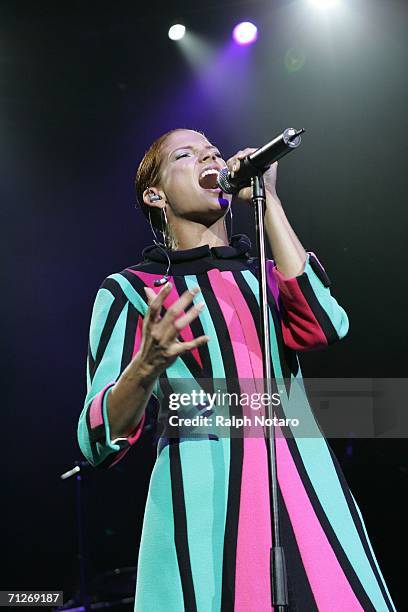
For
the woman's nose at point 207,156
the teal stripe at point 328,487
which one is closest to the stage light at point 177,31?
the woman's nose at point 207,156

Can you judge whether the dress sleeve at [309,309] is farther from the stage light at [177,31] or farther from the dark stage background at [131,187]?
the stage light at [177,31]

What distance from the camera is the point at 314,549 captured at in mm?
1275

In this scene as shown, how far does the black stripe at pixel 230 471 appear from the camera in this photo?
1.25 meters

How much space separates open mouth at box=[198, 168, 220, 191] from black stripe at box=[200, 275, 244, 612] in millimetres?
339

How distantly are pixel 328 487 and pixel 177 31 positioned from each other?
3.12m

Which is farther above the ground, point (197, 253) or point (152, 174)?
point (152, 174)

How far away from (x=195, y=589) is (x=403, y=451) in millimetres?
3384

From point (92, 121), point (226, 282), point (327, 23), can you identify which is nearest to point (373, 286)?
point (327, 23)

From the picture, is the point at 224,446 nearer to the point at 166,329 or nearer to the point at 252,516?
the point at 252,516

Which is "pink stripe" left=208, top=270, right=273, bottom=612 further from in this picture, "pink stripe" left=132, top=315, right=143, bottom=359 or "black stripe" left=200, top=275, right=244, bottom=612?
"pink stripe" left=132, top=315, right=143, bottom=359

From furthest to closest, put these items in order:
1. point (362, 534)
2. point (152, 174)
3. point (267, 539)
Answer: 1. point (152, 174)
2. point (362, 534)
3. point (267, 539)

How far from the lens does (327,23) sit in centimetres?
379

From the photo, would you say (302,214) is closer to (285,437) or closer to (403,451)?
(403,451)

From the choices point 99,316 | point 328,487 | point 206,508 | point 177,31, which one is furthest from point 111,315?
point 177,31
